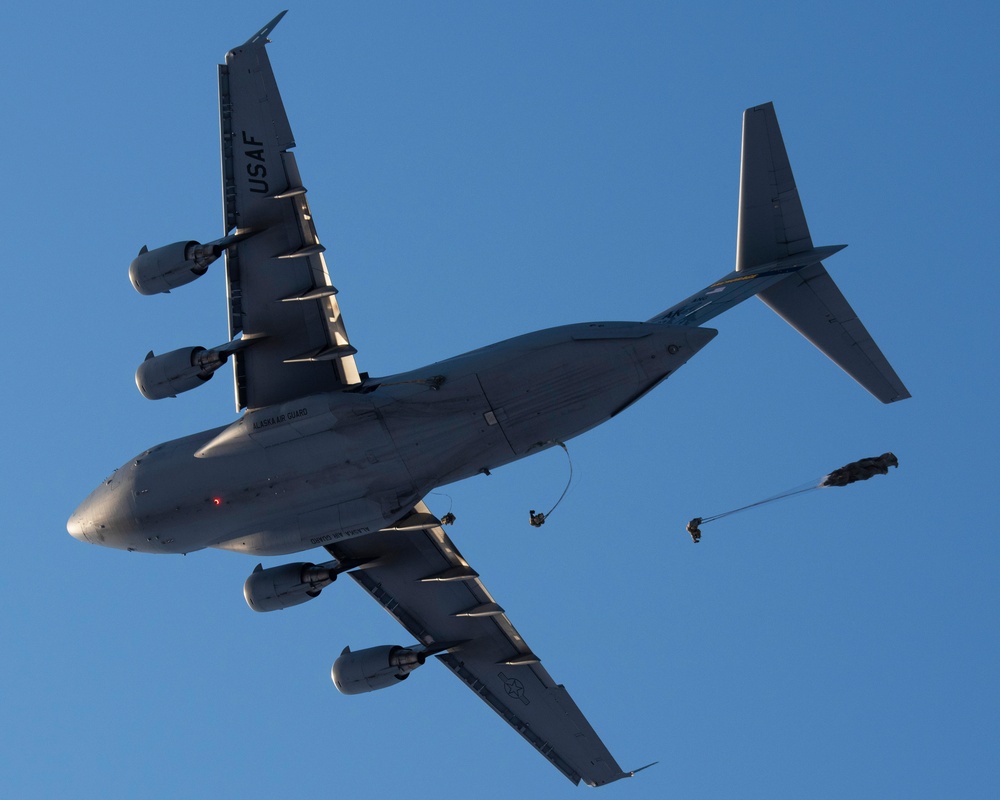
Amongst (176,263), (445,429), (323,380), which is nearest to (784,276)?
(445,429)

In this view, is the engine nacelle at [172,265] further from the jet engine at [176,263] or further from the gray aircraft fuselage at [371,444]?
the gray aircraft fuselage at [371,444]

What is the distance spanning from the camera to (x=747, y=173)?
96.3 feet

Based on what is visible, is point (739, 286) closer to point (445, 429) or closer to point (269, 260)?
point (445, 429)

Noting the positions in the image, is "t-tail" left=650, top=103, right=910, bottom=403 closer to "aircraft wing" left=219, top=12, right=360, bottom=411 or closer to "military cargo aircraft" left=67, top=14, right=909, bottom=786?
"military cargo aircraft" left=67, top=14, right=909, bottom=786

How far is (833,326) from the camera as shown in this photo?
2905cm

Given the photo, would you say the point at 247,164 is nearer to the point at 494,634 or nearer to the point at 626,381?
the point at 626,381

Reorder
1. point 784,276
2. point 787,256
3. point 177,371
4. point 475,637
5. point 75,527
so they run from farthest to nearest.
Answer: point 475,637 → point 75,527 → point 787,256 → point 784,276 → point 177,371

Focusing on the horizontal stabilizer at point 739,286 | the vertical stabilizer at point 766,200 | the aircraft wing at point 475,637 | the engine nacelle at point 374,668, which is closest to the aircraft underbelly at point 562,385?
the horizontal stabilizer at point 739,286

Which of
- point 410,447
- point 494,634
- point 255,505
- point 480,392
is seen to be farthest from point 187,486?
point 494,634

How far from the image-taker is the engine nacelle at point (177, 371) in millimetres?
28047

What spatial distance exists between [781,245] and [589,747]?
13.0 metres

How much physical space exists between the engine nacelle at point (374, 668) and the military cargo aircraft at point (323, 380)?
2.49 meters

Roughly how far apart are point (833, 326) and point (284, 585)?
13152mm

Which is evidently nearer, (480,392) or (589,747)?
(480,392)
